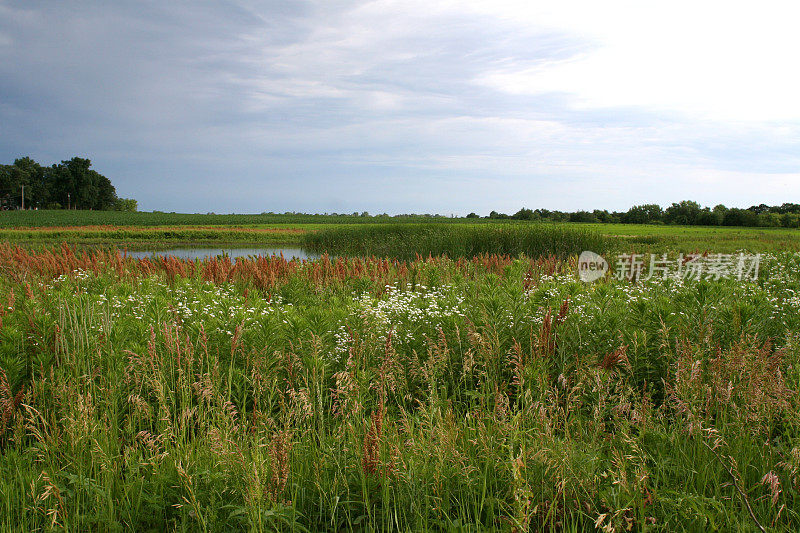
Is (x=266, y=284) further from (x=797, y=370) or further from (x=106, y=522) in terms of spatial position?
(x=797, y=370)

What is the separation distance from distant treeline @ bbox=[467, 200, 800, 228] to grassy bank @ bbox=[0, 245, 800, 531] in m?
47.0

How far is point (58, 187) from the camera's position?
93.6 meters

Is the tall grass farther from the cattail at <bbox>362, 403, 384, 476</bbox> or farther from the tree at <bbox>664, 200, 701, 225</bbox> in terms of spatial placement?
the tree at <bbox>664, 200, 701, 225</bbox>

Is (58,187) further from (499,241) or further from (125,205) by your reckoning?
(499,241)

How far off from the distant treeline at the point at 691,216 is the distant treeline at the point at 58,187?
84169mm

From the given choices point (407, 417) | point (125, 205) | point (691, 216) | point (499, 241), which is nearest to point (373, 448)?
point (407, 417)

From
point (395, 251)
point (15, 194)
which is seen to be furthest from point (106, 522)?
point (15, 194)

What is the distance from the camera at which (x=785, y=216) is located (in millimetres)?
44000

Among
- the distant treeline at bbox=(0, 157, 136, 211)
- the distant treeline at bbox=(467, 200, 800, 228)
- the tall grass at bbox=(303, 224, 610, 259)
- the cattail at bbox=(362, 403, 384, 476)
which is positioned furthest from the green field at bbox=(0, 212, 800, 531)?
the distant treeline at bbox=(0, 157, 136, 211)

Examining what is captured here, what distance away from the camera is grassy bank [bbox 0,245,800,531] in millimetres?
2324

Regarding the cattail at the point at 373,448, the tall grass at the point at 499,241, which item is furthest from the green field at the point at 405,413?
the tall grass at the point at 499,241

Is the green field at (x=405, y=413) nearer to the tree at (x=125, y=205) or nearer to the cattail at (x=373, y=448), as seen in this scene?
the cattail at (x=373, y=448)

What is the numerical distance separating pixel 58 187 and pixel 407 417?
113657 mm

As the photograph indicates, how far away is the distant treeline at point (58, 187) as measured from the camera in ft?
306
